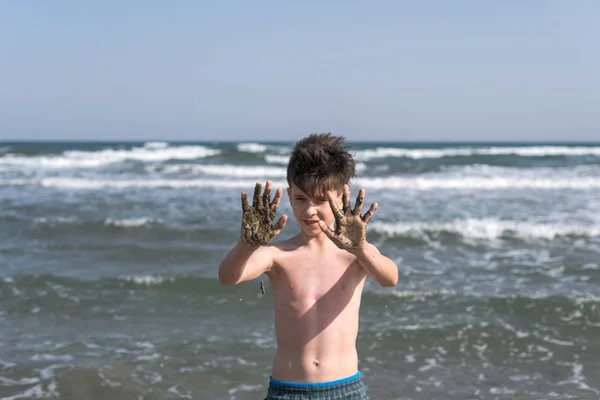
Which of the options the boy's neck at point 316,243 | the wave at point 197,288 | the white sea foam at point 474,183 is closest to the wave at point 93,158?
the white sea foam at point 474,183

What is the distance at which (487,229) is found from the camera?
10711mm

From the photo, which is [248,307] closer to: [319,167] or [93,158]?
[319,167]

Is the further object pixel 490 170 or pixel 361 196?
pixel 490 170

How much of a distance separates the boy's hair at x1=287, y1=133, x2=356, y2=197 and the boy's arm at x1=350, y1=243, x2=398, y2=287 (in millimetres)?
275

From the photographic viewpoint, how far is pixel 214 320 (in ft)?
20.5

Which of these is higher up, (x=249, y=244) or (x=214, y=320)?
(x=249, y=244)

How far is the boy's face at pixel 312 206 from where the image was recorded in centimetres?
246

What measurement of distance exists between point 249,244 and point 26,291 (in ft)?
18.2

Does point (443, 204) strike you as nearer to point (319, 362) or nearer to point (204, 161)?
point (319, 362)

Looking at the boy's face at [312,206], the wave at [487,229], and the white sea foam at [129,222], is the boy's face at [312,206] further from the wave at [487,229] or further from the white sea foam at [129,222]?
the white sea foam at [129,222]

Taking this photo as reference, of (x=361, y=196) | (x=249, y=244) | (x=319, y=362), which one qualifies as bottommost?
(x=319, y=362)

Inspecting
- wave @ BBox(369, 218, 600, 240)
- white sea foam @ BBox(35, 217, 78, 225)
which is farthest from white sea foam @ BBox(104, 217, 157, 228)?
wave @ BBox(369, 218, 600, 240)

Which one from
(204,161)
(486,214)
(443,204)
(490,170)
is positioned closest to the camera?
(486,214)

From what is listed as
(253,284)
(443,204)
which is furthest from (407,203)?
(253,284)
